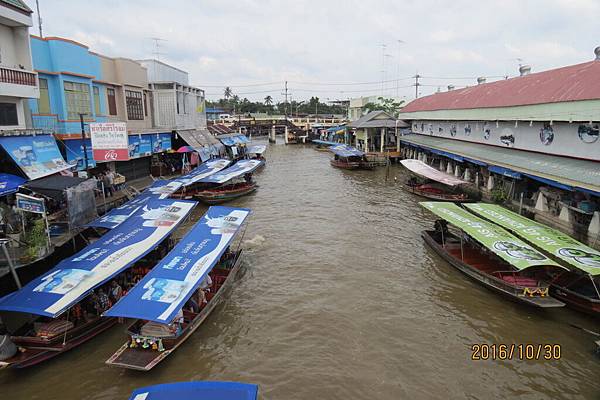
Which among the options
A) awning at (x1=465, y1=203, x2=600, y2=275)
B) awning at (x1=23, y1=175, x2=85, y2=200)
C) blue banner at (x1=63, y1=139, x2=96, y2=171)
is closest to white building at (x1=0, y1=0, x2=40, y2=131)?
blue banner at (x1=63, y1=139, x2=96, y2=171)

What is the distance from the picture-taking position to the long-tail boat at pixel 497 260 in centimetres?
1198

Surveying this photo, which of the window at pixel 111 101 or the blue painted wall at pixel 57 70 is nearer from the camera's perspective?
A: the blue painted wall at pixel 57 70

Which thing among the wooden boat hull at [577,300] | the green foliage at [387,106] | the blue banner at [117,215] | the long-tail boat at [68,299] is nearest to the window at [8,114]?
the blue banner at [117,215]

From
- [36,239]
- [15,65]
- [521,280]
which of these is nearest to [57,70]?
[15,65]

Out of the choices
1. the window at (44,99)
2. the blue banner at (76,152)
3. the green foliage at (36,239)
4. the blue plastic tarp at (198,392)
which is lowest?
the blue plastic tarp at (198,392)

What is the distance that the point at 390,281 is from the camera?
15.2m

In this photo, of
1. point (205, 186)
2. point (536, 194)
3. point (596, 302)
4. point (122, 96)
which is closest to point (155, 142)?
point (122, 96)

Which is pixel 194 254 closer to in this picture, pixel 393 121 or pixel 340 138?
pixel 393 121

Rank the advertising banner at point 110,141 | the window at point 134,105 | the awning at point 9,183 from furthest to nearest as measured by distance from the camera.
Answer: the window at point 134,105
the advertising banner at point 110,141
the awning at point 9,183

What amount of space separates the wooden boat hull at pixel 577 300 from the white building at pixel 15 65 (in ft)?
74.5

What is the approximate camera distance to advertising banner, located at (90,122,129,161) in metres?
18.2

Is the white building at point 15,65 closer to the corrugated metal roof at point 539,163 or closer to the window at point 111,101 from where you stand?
the window at point 111,101

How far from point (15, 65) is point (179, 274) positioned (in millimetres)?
14345

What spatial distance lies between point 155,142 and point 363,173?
72.0 feet
